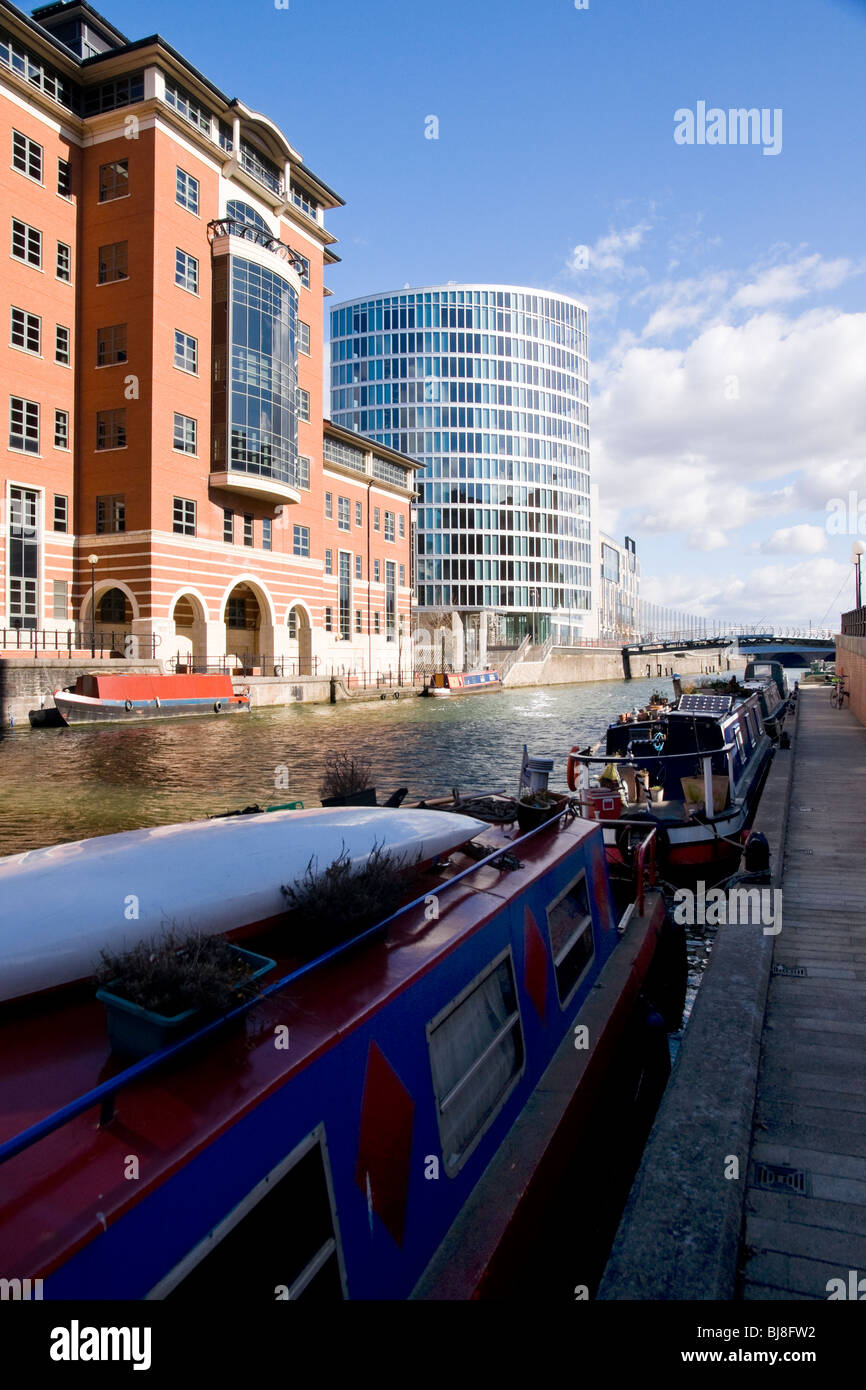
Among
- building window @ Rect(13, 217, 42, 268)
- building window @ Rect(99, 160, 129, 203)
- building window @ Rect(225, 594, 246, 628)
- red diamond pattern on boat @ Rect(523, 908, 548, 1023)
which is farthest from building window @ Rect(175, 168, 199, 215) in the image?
red diamond pattern on boat @ Rect(523, 908, 548, 1023)

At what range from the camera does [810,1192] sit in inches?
155

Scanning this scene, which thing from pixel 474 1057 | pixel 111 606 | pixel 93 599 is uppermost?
pixel 93 599

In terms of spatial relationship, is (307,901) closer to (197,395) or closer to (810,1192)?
(810,1192)

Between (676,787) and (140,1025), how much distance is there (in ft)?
38.5

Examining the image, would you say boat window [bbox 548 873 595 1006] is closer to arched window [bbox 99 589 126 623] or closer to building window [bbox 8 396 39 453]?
building window [bbox 8 396 39 453]

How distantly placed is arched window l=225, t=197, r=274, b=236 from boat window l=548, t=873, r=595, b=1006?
1857 inches

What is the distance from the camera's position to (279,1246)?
2463 millimetres

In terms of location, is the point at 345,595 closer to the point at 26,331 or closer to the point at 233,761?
the point at 26,331

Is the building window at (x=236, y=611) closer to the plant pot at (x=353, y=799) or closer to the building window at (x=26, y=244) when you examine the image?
the building window at (x=26, y=244)

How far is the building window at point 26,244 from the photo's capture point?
3634 cm

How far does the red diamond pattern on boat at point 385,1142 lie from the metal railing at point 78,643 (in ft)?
112

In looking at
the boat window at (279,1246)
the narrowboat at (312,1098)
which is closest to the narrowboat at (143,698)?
the narrowboat at (312,1098)

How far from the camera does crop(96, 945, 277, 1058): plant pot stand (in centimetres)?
252
